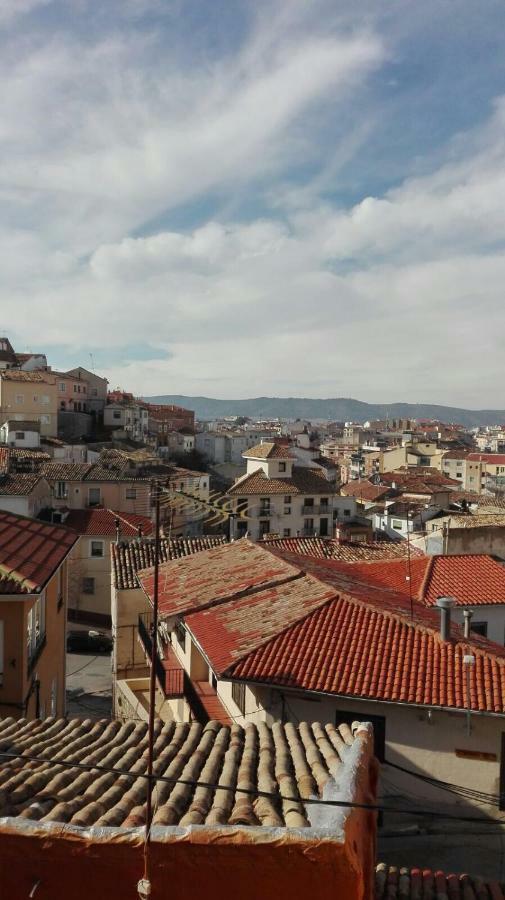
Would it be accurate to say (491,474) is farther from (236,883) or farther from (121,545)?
(236,883)

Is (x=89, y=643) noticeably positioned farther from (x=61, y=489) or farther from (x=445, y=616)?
(x=445, y=616)

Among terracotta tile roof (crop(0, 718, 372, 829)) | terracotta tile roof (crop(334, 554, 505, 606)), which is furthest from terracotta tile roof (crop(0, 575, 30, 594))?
terracotta tile roof (crop(334, 554, 505, 606))

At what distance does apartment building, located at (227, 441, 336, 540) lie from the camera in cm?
4788

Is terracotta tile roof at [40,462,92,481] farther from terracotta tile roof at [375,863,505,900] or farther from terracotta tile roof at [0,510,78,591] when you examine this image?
terracotta tile roof at [375,863,505,900]

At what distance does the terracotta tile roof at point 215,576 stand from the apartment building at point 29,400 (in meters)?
46.0

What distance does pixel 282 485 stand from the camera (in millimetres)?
49031

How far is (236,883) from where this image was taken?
12.9ft

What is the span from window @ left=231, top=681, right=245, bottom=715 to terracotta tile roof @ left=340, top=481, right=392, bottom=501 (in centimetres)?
4619

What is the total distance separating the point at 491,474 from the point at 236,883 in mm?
88850

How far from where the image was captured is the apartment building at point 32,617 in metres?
10.8

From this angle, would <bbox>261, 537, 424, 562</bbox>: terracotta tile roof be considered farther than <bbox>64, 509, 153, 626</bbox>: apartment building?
No

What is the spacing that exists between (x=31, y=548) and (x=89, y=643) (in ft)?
63.7

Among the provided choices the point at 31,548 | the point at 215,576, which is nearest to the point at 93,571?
the point at 215,576

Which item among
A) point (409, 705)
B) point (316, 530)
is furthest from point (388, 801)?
point (316, 530)
